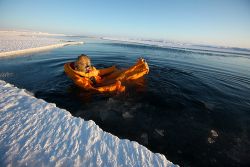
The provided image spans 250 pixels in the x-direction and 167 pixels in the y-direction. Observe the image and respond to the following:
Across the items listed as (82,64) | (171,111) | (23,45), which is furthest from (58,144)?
(23,45)

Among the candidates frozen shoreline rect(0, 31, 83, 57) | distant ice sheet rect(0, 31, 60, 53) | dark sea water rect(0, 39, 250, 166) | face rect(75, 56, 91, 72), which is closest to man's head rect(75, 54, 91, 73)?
face rect(75, 56, 91, 72)

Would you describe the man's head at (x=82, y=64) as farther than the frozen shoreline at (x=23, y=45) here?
No

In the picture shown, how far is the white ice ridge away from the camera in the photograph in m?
2.80

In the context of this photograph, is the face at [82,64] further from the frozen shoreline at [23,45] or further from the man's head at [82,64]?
the frozen shoreline at [23,45]

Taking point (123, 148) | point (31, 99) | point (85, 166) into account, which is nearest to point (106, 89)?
point (31, 99)

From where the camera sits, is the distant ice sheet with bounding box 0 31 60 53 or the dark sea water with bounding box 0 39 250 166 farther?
the distant ice sheet with bounding box 0 31 60 53

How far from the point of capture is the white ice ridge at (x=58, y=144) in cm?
280

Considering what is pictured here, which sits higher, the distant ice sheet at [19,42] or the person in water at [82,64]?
the person in water at [82,64]

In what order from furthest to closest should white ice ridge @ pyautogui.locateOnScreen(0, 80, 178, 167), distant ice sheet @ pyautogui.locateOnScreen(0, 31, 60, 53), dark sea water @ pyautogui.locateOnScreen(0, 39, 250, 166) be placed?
distant ice sheet @ pyautogui.locateOnScreen(0, 31, 60, 53) < dark sea water @ pyautogui.locateOnScreen(0, 39, 250, 166) < white ice ridge @ pyautogui.locateOnScreen(0, 80, 178, 167)

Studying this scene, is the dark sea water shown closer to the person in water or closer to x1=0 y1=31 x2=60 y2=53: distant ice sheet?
the person in water

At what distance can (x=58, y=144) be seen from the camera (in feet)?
10.3

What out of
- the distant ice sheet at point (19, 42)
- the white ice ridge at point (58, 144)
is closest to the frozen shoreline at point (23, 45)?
the distant ice sheet at point (19, 42)

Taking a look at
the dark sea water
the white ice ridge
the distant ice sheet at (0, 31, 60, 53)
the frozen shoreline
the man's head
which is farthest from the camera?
the distant ice sheet at (0, 31, 60, 53)

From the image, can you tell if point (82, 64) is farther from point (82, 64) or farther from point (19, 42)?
point (19, 42)
